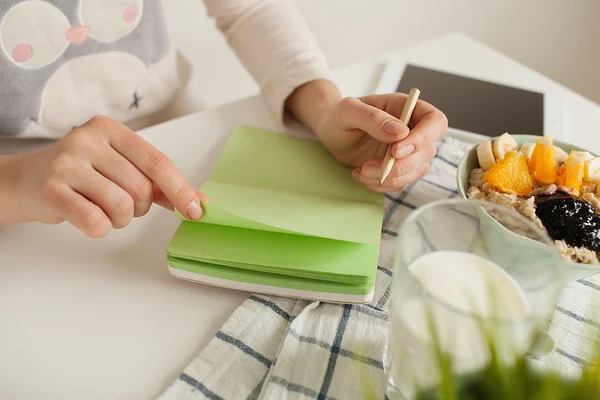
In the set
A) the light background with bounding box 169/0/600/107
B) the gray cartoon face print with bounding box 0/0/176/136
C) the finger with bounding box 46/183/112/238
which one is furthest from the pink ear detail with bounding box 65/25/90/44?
the light background with bounding box 169/0/600/107

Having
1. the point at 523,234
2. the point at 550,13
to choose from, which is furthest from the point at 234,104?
the point at 550,13

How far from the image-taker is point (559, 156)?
1.93ft

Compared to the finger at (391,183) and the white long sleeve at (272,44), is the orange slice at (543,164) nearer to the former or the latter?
the finger at (391,183)

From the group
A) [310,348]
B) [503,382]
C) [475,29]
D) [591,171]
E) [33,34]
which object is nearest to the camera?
[503,382]

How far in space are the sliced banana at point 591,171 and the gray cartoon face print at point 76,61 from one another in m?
0.60

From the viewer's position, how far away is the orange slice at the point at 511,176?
55 centimetres

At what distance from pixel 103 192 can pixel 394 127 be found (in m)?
0.29

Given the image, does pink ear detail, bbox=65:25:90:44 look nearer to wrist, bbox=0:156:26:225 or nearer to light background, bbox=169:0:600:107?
wrist, bbox=0:156:26:225

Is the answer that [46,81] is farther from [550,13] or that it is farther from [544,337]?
[550,13]

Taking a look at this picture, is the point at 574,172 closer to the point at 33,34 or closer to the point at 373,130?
the point at 373,130

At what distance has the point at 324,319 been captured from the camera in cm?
49

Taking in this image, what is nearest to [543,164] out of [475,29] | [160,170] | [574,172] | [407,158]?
[574,172]

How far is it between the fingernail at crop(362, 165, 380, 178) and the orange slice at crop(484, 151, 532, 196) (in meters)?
0.11

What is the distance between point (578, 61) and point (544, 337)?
1.39 m
